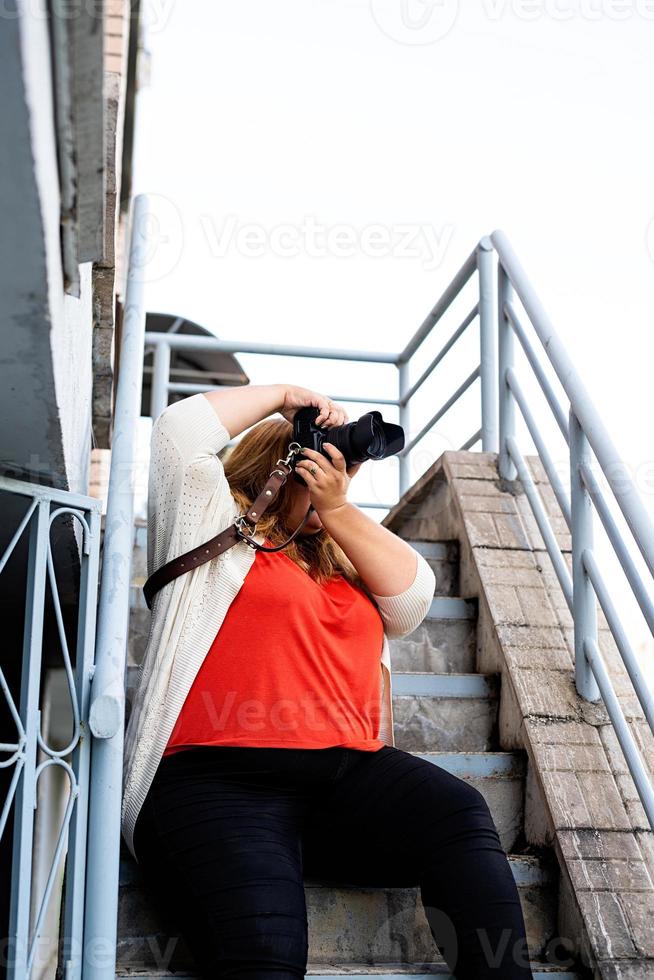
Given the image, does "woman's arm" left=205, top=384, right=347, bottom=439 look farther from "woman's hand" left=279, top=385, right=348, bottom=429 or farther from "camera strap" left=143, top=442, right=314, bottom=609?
"camera strap" left=143, top=442, right=314, bottom=609

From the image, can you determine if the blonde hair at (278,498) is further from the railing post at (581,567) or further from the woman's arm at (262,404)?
the railing post at (581,567)

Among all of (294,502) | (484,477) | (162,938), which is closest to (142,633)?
(294,502)

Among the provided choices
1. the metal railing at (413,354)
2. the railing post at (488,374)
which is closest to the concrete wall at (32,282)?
the metal railing at (413,354)

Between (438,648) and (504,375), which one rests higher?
(504,375)

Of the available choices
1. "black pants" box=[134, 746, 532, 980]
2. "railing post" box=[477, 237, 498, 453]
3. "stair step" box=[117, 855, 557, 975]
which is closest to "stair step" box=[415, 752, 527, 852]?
"stair step" box=[117, 855, 557, 975]

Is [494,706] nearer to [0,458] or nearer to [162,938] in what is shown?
[162,938]

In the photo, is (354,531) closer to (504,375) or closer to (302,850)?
(302,850)

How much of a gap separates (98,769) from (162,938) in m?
0.38

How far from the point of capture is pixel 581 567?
183cm

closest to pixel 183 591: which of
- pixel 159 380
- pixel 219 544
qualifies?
pixel 219 544

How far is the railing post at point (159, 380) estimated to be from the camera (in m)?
3.49

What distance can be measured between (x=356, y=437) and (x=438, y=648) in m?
0.81

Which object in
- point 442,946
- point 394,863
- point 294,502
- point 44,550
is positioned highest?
point 294,502

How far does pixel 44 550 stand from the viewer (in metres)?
1.29
